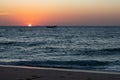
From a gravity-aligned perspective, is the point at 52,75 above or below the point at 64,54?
above

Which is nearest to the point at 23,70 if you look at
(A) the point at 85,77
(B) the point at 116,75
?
(A) the point at 85,77

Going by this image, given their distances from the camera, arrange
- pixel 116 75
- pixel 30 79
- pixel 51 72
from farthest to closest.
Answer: pixel 51 72
pixel 116 75
pixel 30 79

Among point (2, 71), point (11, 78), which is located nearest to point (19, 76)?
point (11, 78)

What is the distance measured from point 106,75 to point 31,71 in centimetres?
204

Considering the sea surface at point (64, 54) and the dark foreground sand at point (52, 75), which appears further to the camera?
the sea surface at point (64, 54)

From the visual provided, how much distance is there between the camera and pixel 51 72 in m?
7.65

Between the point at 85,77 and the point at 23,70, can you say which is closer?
the point at 85,77

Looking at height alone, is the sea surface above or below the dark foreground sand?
below

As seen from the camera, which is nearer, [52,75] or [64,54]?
[52,75]

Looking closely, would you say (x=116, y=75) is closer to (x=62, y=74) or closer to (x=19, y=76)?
(x=62, y=74)

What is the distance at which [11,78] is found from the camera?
6.70m

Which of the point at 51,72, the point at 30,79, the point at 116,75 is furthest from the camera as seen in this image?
the point at 51,72

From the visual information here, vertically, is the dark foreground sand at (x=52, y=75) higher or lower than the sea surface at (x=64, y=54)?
higher

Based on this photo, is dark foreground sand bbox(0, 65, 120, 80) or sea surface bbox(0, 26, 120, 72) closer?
dark foreground sand bbox(0, 65, 120, 80)
